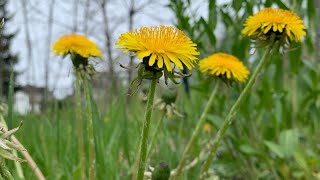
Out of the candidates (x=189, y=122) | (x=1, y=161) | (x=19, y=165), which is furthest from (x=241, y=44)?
(x=1, y=161)

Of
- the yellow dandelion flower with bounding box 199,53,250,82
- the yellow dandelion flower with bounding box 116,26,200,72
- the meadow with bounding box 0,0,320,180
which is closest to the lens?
the yellow dandelion flower with bounding box 116,26,200,72

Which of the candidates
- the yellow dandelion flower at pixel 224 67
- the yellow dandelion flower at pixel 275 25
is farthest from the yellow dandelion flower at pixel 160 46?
the yellow dandelion flower at pixel 224 67

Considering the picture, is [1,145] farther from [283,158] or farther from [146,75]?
[283,158]

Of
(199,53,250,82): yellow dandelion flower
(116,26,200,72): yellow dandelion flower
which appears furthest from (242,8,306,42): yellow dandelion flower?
(116,26,200,72): yellow dandelion flower

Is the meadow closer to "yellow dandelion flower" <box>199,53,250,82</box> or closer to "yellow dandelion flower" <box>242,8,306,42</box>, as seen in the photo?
"yellow dandelion flower" <box>199,53,250,82</box>

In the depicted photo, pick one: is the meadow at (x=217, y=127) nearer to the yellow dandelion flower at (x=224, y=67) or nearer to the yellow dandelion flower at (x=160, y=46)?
the yellow dandelion flower at (x=224, y=67)
